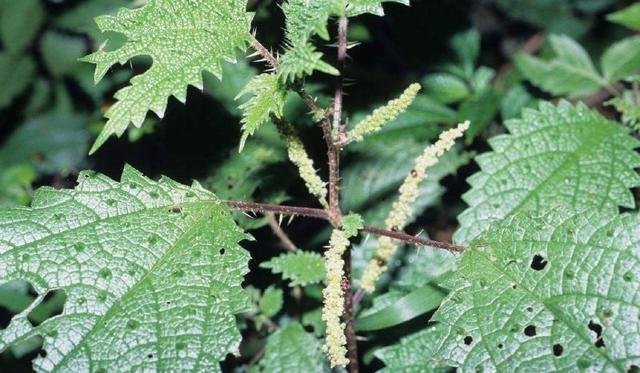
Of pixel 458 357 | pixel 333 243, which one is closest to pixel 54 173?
pixel 333 243

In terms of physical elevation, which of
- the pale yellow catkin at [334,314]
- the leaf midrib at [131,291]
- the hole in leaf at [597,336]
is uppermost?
the leaf midrib at [131,291]

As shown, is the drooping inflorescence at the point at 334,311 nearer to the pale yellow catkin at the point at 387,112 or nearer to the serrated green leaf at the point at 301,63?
the pale yellow catkin at the point at 387,112

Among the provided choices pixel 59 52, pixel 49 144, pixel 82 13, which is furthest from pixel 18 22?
pixel 49 144

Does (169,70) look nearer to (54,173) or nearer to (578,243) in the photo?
(578,243)

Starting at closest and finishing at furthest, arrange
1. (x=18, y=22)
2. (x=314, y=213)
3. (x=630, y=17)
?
(x=314, y=213) < (x=630, y=17) < (x=18, y=22)

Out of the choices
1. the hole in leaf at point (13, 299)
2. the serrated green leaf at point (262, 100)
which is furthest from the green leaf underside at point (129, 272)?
the hole in leaf at point (13, 299)

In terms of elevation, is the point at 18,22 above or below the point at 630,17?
above

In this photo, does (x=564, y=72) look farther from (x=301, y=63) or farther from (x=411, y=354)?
(x=301, y=63)
